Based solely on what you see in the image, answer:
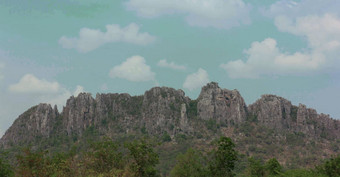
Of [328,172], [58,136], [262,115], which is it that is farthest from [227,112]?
[328,172]

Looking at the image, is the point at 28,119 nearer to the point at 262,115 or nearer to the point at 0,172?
the point at 262,115

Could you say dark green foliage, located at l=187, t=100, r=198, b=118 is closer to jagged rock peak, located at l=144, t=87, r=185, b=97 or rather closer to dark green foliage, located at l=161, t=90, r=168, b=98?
jagged rock peak, located at l=144, t=87, r=185, b=97

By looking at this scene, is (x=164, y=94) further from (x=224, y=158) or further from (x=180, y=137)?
(x=224, y=158)

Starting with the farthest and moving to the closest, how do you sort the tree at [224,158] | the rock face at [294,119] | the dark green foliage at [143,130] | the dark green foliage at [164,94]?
the dark green foliage at [164,94], the dark green foliage at [143,130], the rock face at [294,119], the tree at [224,158]

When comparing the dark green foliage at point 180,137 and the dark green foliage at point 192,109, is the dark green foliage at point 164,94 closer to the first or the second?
the dark green foliage at point 192,109

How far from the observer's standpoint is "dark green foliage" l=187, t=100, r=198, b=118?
174488mm

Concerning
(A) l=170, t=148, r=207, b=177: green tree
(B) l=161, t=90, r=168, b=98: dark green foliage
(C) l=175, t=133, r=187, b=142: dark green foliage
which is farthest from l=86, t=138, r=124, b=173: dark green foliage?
(B) l=161, t=90, r=168, b=98: dark green foliage

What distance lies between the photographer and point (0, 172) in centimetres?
4997

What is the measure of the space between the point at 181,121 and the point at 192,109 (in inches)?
414

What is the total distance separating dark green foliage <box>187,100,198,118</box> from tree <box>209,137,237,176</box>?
4665 inches

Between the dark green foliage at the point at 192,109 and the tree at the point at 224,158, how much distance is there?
118 metres

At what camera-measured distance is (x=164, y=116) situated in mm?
173250

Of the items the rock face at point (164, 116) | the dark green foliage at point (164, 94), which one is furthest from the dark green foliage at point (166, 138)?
the dark green foliage at point (164, 94)

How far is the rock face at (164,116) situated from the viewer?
16525cm
